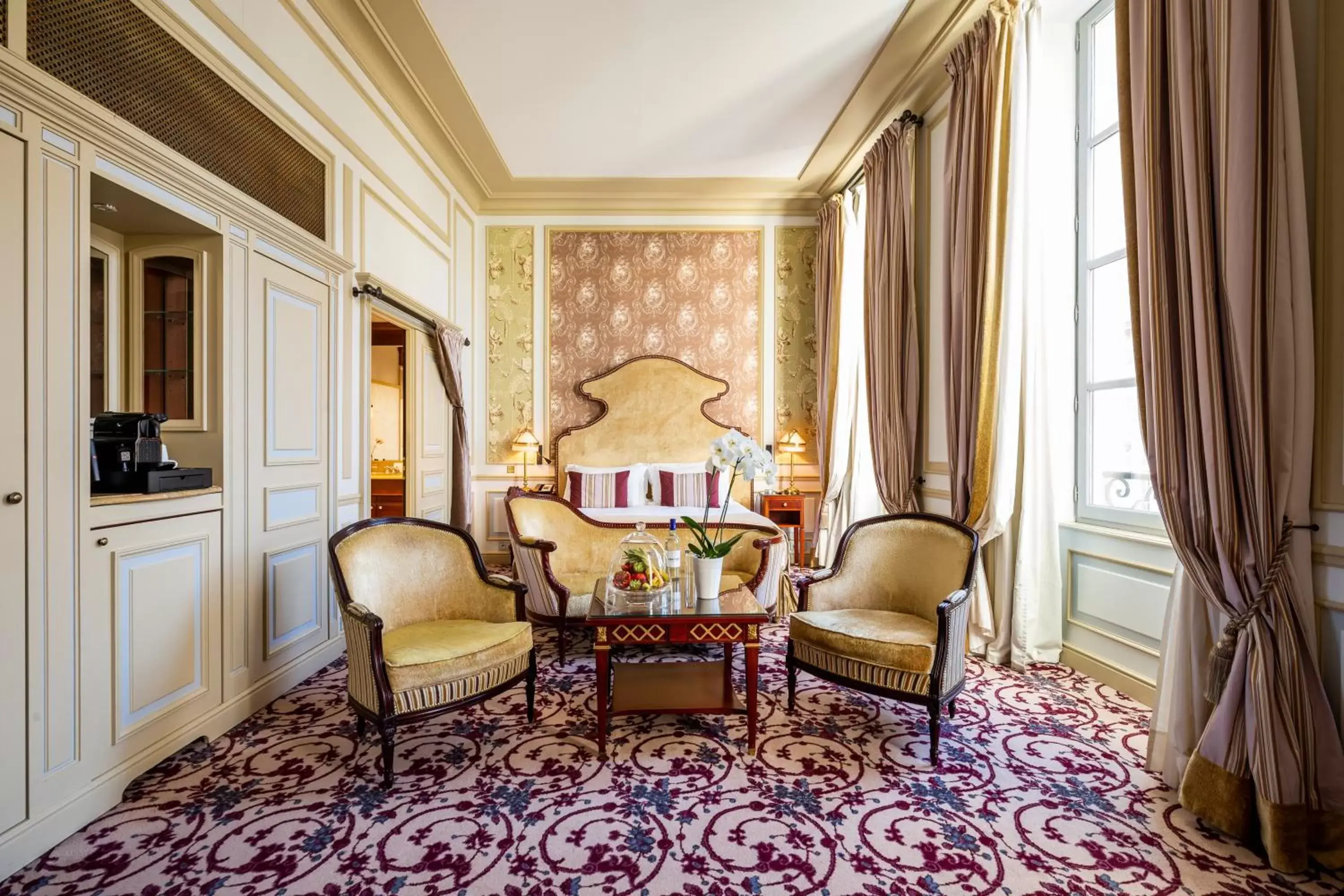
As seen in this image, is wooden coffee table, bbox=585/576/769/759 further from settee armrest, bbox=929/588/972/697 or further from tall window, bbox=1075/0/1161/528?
tall window, bbox=1075/0/1161/528

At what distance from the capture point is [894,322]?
4023 millimetres

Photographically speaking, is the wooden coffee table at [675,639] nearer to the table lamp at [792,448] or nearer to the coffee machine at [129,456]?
the coffee machine at [129,456]

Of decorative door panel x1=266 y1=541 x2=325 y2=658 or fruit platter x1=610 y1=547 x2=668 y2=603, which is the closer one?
fruit platter x1=610 y1=547 x2=668 y2=603

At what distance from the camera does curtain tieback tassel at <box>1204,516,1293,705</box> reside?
170cm

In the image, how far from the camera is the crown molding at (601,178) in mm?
3287

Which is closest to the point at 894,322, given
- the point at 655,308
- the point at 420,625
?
the point at 655,308

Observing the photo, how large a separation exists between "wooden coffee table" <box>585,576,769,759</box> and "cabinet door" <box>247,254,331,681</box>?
154 cm

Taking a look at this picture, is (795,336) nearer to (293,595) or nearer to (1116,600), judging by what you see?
(1116,600)

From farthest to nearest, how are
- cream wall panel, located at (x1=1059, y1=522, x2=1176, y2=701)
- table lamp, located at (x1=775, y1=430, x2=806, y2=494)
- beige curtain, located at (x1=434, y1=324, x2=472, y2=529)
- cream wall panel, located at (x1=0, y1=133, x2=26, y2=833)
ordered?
table lamp, located at (x1=775, y1=430, x2=806, y2=494) < beige curtain, located at (x1=434, y1=324, x2=472, y2=529) < cream wall panel, located at (x1=1059, y1=522, x2=1176, y2=701) < cream wall panel, located at (x1=0, y1=133, x2=26, y2=833)

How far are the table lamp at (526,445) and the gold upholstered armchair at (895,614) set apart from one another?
3355mm

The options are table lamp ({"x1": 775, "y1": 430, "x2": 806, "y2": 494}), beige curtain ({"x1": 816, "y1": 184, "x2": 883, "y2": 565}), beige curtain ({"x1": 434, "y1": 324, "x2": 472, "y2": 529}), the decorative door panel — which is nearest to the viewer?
the decorative door panel

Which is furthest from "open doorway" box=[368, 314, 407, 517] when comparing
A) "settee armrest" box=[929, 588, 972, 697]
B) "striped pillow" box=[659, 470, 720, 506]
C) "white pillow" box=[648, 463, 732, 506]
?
"settee armrest" box=[929, 588, 972, 697]

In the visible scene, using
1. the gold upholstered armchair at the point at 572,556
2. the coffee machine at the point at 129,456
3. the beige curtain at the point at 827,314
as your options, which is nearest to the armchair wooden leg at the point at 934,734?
the gold upholstered armchair at the point at 572,556

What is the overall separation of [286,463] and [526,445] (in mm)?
2732
